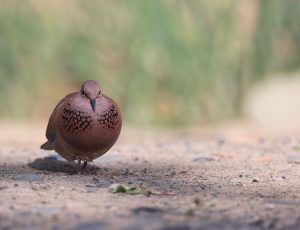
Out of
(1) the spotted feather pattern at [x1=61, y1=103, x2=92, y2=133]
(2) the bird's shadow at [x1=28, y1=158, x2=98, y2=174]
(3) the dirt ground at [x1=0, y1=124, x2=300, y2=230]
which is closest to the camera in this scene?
(3) the dirt ground at [x1=0, y1=124, x2=300, y2=230]

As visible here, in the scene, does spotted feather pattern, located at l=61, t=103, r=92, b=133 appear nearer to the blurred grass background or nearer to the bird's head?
the bird's head

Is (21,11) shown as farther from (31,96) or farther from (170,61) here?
(170,61)

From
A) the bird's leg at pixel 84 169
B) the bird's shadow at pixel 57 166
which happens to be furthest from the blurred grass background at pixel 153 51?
the bird's leg at pixel 84 169

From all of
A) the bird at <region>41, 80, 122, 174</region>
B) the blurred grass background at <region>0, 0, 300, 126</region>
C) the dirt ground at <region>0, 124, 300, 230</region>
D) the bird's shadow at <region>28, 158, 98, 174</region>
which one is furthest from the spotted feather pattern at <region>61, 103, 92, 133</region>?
the blurred grass background at <region>0, 0, 300, 126</region>

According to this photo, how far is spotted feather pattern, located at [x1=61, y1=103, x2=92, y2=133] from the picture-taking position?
14.4 ft

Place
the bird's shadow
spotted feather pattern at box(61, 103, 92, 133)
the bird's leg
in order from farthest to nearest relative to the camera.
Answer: the bird's shadow
the bird's leg
spotted feather pattern at box(61, 103, 92, 133)

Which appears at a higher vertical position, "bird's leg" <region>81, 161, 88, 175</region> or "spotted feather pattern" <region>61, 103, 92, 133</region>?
"spotted feather pattern" <region>61, 103, 92, 133</region>

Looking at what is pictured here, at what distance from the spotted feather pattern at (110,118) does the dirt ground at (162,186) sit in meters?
0.29

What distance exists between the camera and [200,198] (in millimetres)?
3783

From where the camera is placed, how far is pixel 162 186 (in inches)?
165

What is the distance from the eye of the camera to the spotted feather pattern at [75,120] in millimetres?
4391

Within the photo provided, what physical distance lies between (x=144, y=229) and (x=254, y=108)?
210 inches

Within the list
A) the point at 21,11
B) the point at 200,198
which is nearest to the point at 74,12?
the point at 21,11

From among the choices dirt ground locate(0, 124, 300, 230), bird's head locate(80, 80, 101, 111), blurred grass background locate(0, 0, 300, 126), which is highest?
blurred grass background locate(0, 0, 300, 126)
